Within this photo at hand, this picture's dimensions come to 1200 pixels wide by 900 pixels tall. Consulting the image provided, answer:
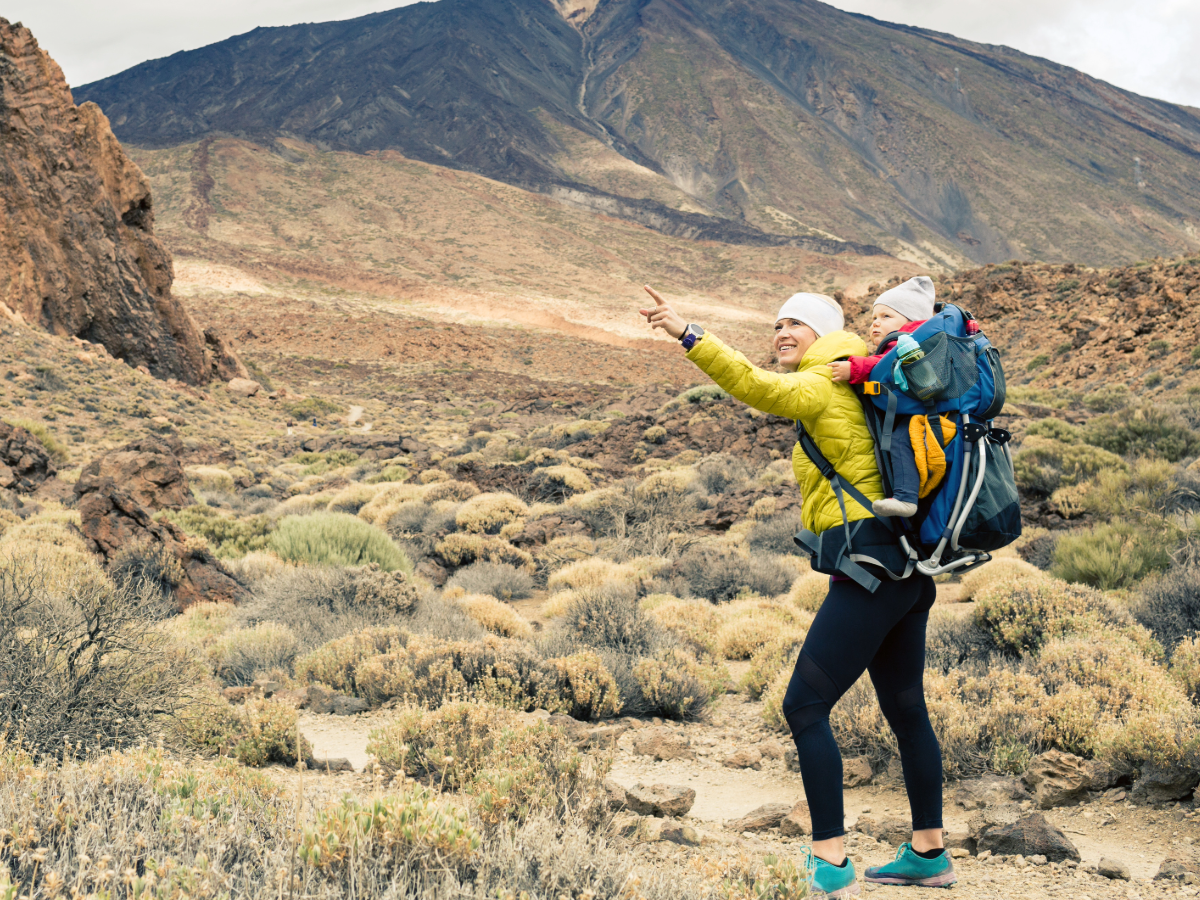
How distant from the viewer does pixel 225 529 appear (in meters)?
10.7

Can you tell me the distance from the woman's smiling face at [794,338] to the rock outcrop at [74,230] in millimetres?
25274

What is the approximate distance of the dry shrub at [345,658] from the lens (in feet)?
18.0

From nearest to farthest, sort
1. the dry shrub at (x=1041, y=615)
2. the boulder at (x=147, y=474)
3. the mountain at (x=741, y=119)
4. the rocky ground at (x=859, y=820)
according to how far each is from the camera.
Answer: the rocky ground at (x=859, y=820) < the dry shrub at (x=1041, y=615) < the boulder at (x=147, y=474) < the mountain at (x=741, y=119)

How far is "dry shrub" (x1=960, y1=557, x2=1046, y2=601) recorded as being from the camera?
23.1 ft

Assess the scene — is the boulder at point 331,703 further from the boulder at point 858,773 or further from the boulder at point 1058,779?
the boulder at point 1058,779

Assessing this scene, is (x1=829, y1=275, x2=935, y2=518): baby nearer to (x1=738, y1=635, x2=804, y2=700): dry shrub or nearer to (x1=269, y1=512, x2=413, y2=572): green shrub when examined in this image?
(x1=738, y1=635, x2=804, y2=700): dry shrub

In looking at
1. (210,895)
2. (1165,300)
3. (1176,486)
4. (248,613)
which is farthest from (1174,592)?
(1165,300)

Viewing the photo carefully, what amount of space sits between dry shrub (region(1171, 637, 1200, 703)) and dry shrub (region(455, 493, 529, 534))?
8.18m

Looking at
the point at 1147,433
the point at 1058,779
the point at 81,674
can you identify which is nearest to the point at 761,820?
the point at 1058,779

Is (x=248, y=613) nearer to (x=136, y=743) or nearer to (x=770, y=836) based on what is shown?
(x=136, y=743)

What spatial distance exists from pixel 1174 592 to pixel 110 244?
2701 cm

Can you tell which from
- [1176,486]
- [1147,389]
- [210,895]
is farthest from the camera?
[1147,389]

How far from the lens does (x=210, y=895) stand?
192 centimetres

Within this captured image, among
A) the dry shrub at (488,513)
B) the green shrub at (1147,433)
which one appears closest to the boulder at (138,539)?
the dry shrub at (488,513)
